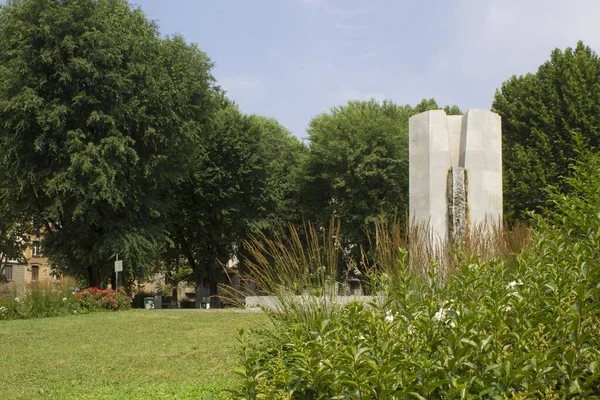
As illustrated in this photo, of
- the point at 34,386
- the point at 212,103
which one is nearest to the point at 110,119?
the point at 212,103

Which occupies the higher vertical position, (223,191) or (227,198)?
(223,191)

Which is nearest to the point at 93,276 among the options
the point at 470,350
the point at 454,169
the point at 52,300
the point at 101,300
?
the point at 101,300

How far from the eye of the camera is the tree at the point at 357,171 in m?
33.8

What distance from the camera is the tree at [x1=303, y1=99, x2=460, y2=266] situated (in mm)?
33750

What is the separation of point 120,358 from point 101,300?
459 inches

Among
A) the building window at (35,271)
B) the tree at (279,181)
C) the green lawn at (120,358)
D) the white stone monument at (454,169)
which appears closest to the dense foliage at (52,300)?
the green lawn at (120,358)

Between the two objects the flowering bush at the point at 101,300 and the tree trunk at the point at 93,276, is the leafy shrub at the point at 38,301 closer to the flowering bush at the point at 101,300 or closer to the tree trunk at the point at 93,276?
the flowering bush at the point at 101,300

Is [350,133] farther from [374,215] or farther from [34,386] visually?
[34,386]

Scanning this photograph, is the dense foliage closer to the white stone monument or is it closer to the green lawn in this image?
the green lawn

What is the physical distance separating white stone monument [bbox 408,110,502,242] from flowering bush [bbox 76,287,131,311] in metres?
9.69

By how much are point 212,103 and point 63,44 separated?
7.89 metres

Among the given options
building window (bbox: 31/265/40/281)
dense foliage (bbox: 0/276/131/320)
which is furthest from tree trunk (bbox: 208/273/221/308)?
building window (bbox: 31/265/40/281)

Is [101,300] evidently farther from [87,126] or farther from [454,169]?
[454,169]

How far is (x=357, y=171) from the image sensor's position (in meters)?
33.8
